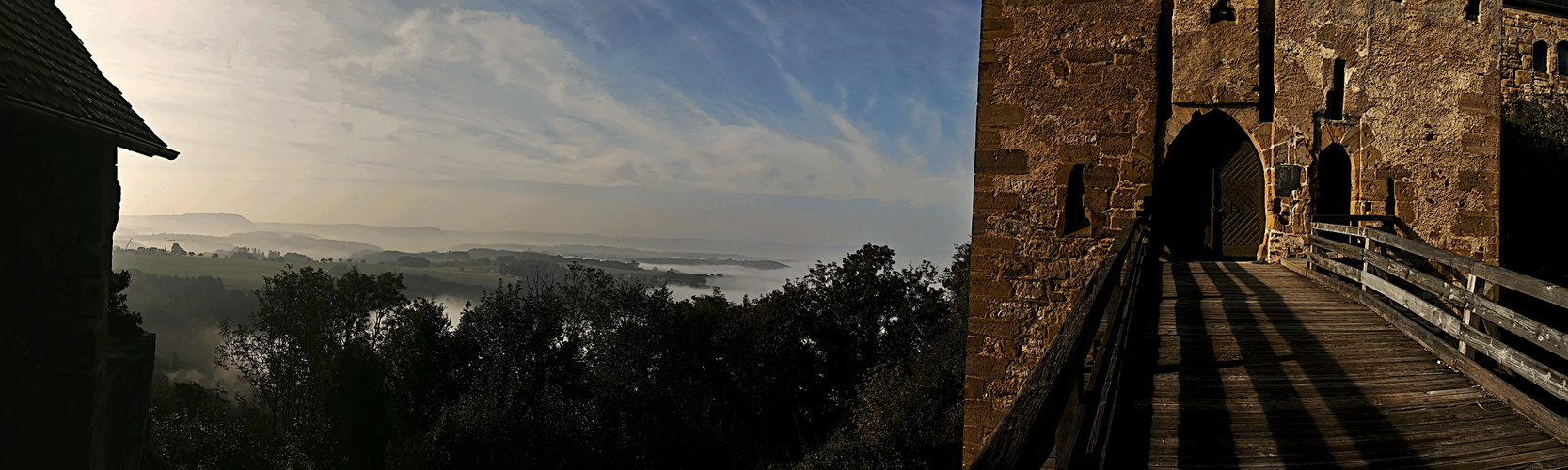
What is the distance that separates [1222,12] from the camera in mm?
7680

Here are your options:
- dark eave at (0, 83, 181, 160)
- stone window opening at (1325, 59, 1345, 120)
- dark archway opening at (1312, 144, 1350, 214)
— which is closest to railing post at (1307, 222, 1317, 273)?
dark archway opening at (1312, 144, 1350, 214)

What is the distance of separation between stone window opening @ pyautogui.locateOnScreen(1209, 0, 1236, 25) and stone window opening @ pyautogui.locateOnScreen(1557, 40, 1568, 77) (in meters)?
17.3

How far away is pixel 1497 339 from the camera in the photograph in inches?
166

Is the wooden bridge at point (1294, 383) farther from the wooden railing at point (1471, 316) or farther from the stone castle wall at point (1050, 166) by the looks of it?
the stone castle wall at point (1050, 166)

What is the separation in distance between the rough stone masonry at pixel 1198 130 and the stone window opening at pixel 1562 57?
15.4m

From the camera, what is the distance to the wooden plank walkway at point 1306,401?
330cm

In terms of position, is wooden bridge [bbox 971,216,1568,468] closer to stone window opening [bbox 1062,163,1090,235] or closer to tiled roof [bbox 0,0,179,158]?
stone window opening [bbox 1062,163,1090,235]

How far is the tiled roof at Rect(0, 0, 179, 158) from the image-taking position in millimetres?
5777

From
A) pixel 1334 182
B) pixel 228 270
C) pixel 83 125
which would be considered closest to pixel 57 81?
pixel 83 125

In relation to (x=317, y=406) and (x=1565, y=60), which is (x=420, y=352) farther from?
(x=1565, y=60)

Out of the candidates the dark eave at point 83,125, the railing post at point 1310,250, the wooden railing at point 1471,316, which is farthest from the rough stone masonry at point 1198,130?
the dark eave at point 83,125

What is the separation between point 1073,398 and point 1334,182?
268 inches

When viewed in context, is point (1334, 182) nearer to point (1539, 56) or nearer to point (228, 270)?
point (1539, 56)

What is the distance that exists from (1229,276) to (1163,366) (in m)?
3.38
